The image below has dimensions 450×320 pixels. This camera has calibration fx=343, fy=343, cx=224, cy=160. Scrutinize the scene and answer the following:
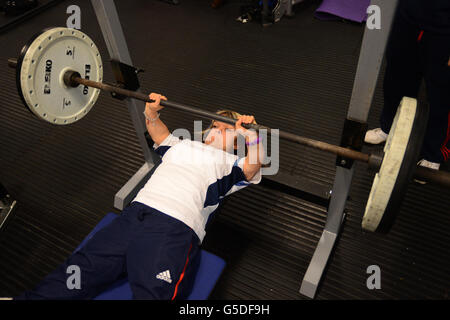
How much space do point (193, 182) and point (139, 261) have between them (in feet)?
1.29

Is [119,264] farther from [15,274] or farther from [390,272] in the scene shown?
[390,272]

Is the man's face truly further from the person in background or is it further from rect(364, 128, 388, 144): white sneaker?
rect(364, 128, 388, 144): white sneaker

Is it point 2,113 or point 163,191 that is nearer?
point 163,191

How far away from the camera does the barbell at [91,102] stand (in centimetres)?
90

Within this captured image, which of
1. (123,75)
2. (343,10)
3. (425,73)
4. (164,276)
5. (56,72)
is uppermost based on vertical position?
(56,72)

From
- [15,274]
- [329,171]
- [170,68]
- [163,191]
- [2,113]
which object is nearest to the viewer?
[163,191]

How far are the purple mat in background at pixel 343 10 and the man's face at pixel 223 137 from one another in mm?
2387

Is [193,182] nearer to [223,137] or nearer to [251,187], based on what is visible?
[223,137]

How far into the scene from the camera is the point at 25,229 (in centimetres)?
203

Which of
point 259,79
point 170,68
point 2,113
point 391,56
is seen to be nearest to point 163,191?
point 391,56

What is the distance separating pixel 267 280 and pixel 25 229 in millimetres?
1438

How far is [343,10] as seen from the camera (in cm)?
342

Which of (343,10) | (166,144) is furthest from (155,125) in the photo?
(343,10)
